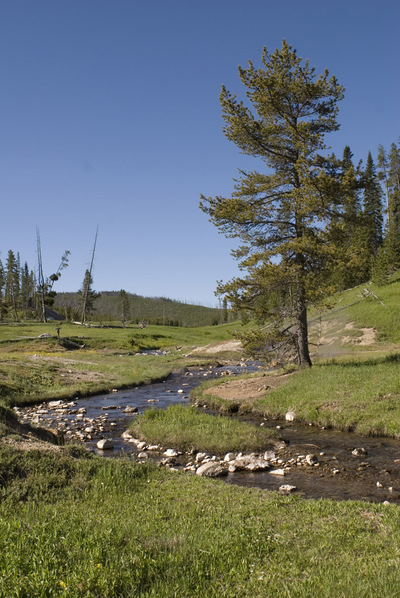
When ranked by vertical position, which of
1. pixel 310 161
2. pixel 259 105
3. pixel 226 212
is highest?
pixel 259 105

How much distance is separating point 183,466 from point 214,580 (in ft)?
25.5

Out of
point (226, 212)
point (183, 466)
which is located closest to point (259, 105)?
point (226, 212)

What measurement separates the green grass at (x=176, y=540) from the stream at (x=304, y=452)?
2.06 meters

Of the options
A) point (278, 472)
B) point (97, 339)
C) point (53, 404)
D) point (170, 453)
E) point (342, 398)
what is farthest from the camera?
point (97, 339)

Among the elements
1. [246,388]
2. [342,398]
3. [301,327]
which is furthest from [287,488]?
[246,388]

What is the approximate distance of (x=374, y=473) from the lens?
36.4ft

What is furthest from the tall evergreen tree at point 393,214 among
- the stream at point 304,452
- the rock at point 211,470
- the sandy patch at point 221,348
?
the rock at point 211,470

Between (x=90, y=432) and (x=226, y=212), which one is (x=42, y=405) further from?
(x=226, y=212)

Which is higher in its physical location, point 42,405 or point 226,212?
point 226,212

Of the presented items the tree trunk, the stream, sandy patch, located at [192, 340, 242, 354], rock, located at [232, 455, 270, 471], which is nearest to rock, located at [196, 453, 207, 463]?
the stream

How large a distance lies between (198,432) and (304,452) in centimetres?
376

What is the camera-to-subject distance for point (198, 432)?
14.9 metres

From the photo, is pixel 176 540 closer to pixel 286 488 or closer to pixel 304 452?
pixel 286 488

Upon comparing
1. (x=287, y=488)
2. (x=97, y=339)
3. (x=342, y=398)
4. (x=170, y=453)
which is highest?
(x=97, y=339)
